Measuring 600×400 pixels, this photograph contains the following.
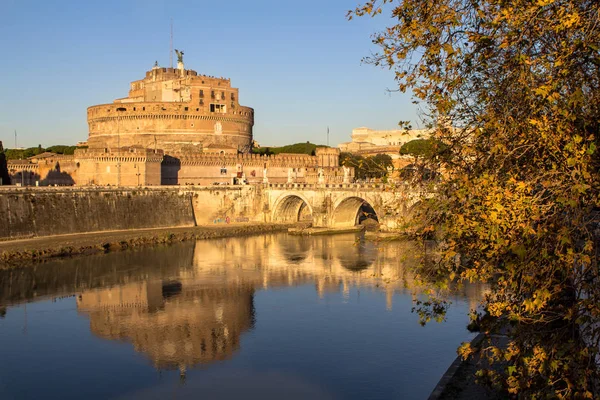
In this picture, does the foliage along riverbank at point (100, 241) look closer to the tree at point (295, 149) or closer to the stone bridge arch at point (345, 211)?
the stone bridge arch at point (345, 211)

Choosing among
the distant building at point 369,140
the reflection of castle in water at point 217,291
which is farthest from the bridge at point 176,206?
the distant building at point 369,140

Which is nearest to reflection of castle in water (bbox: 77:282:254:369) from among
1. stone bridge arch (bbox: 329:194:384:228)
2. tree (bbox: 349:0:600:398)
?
tree (bbox: 349:0:600:398)

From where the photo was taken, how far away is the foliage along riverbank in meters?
22.6

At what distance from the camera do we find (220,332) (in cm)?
1404

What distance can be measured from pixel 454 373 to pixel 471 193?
4.21m

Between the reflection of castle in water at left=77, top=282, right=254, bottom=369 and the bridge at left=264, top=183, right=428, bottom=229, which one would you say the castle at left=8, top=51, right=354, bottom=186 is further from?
the reflection of castle in water at left=77, top=282, right=254, bottom=369

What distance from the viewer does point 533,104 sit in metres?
4.97

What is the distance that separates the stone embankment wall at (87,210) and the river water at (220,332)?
552 centimetres

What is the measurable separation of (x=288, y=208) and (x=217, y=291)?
61.5 feet

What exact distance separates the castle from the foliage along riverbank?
20.2 ft

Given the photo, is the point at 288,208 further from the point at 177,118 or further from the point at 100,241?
the point at 100,241

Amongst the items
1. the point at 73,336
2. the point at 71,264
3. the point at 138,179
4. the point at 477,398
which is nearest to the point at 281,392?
the point at 477,398

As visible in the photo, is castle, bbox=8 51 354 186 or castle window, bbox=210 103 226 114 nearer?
castle, bbox=8 51 354 186

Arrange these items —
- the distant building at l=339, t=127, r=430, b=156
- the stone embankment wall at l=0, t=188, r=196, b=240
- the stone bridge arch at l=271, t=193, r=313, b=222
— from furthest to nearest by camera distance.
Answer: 1. the distant building at l=339, t=127, r=430, b=156
2. the stone bridge arch at l=271, t=193, r=313, b=222
3. the stone embankment wall at l=0, t=188, r=196, b=240
